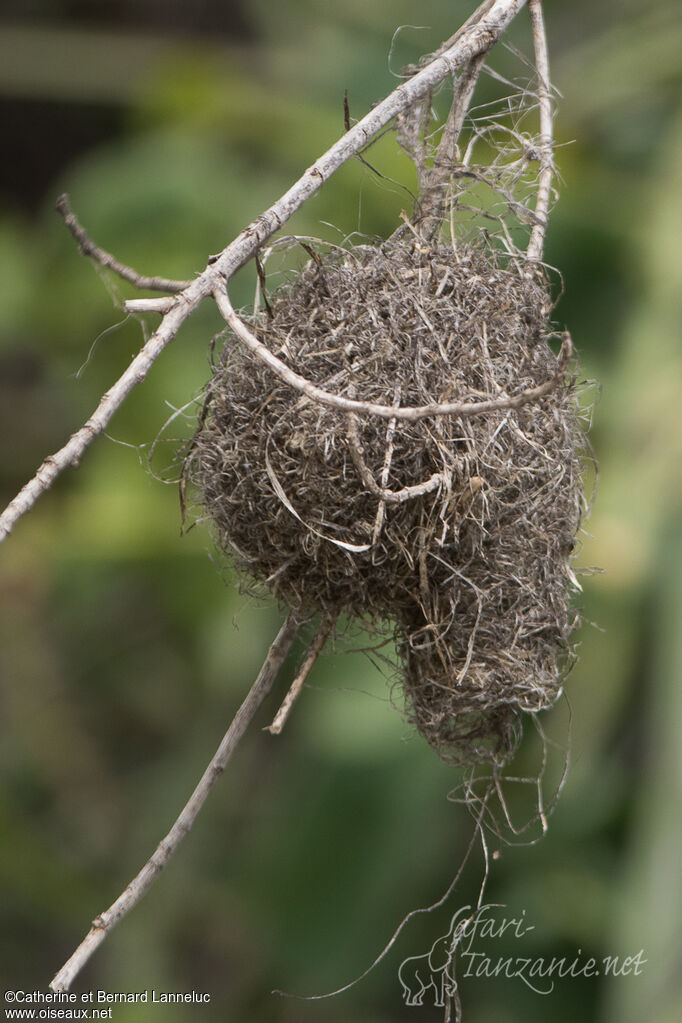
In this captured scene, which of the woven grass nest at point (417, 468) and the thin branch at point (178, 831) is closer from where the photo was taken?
the thin branch at point (178, 831)

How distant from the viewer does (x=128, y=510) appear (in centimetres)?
321

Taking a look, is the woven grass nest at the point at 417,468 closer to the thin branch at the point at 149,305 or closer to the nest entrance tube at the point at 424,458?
the nest entrance tube at the point at 424,458

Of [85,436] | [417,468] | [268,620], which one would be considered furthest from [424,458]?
[268,620]

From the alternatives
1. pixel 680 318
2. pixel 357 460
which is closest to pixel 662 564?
pixel 680 318

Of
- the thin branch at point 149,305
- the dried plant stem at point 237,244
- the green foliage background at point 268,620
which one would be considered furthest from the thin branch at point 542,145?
the green foliage background at point 268,620

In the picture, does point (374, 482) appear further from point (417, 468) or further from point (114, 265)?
point (114, 265)

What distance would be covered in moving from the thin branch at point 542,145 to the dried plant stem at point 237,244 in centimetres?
12

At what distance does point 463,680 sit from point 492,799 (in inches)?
61.1

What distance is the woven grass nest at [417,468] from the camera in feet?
4.29

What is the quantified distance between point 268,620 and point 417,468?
1950mm

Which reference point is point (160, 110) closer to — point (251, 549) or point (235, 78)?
point (235, 78)

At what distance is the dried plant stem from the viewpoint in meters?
1.00

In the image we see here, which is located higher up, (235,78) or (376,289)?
(235,78)

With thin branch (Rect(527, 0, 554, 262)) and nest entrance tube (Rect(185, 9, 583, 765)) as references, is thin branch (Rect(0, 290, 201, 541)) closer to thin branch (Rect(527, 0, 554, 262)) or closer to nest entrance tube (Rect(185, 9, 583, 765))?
nest entrance tube (Rect(185, 9, 583, 765))
